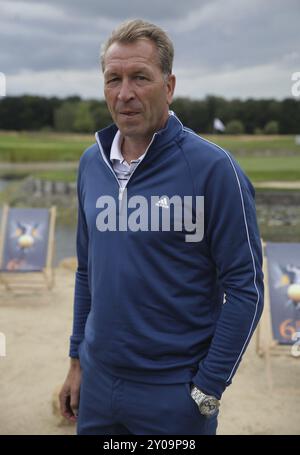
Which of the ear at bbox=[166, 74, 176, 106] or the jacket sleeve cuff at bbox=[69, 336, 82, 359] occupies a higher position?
the ear at bbox=[166, 74, 176, 106]

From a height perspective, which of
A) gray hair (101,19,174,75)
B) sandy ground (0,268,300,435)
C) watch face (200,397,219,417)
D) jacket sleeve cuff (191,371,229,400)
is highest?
gray hair (101,19,174,75)

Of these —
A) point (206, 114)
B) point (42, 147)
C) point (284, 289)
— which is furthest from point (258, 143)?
point (284, 289)

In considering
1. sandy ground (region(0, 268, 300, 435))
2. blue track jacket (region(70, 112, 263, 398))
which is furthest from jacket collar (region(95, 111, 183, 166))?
sandy ground (region(0, 268, 300, 435))

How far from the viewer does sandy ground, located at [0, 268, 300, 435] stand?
3.57 metres

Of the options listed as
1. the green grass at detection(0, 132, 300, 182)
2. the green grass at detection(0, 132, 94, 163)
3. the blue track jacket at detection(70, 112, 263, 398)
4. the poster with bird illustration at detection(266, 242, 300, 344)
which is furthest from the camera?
the green grass at detection(0, 132, 94, 163)

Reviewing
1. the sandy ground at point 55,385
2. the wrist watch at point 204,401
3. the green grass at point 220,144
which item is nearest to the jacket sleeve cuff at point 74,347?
the wrist watch at point 204,401

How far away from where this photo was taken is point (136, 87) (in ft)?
5.33

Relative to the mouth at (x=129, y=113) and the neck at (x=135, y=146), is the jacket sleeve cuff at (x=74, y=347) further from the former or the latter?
the mouth at (x=129, y=113)

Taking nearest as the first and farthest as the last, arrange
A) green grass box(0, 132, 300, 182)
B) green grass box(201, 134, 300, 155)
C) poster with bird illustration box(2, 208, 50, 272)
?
Result: poster with bird illustration box(2, 208, 50, 272) → green grass box(0, 132, 300, 182) → green grass box(201, 134, 300, 155)

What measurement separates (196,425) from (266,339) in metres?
2.77

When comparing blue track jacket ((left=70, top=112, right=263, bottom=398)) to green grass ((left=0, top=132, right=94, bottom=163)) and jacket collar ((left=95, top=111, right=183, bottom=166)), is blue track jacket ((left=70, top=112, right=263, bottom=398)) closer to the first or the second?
jacket collar ((left=95, top=111, right=183, bottom=166))

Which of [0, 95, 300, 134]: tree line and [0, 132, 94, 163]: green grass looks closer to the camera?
[0, 95, 300, 134]: tree line

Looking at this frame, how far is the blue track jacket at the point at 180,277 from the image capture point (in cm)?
154

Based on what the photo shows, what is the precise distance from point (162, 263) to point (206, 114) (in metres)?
27.6
